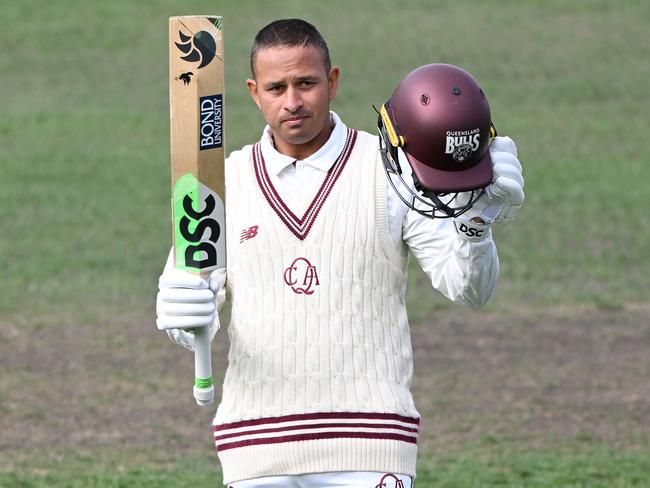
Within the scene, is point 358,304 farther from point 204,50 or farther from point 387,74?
point 387,74

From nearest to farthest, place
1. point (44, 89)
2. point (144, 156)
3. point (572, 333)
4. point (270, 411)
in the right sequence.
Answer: point (270, 411), point (572, 333), point (144, 156), point (44, 89)

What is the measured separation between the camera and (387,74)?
1853 cm

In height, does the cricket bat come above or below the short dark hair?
below

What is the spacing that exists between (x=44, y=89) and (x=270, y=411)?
14552 mm

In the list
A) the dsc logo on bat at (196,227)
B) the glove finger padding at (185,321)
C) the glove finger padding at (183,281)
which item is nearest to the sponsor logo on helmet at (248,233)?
the dsc logo on bat at (196,227)

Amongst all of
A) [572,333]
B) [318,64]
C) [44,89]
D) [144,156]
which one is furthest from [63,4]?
[318,64]

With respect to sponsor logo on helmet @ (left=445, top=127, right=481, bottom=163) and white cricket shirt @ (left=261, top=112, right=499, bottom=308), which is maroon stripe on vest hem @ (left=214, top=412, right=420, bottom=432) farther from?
sponsor logo on helmet @ (left=445, top=127, right=481, bottom=163)

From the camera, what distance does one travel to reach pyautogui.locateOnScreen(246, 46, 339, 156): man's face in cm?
433

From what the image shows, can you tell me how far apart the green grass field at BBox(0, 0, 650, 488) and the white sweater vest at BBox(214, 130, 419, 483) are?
2.92m

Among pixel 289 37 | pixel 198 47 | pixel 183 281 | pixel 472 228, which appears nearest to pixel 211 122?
pixel 198 47

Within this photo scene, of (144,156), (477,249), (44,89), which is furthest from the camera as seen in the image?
(44,89)

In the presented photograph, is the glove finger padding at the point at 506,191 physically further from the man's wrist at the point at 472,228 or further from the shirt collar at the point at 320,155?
the shirt collar at the point at 320,155

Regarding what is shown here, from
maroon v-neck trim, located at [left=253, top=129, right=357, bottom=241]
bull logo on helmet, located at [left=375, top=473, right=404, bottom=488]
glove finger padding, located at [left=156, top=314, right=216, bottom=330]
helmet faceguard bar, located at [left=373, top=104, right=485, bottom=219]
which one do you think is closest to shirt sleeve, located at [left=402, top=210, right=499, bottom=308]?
helmet faceguard bar, located at [left=373, top=104, right=485, bottom=219]

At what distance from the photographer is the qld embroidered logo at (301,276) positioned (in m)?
4.39
